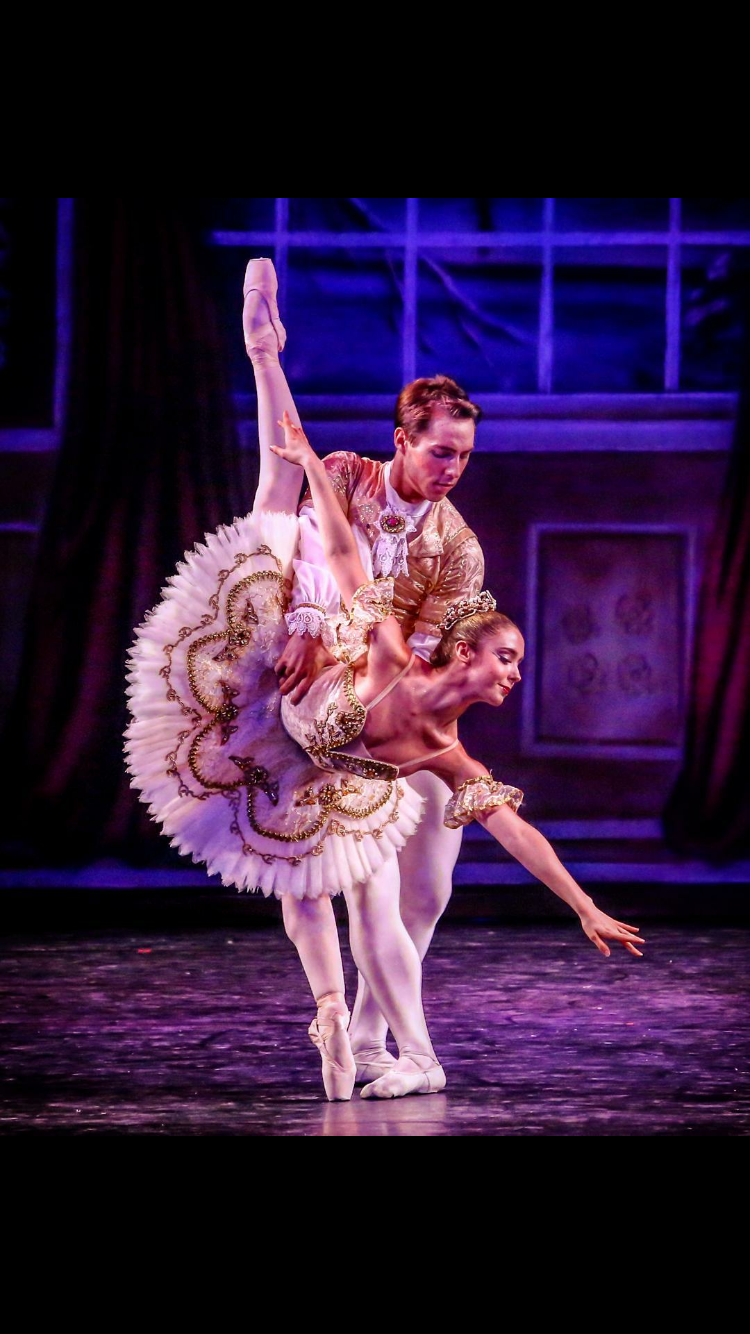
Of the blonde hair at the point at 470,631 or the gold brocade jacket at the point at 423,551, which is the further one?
the gold brocade jacket at the point at 423,551

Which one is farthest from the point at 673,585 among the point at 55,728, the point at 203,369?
the point at 55,728

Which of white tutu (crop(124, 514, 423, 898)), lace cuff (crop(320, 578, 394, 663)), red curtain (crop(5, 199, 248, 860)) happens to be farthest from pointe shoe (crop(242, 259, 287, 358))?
red curtain (crop(5, 199, 248, 860))

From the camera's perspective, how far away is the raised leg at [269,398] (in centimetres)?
301

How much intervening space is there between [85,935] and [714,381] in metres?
2.45

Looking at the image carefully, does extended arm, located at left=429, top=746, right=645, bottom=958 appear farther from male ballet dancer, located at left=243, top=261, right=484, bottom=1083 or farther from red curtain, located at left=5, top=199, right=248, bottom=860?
red curtain, located at left=5, top=199, right=248, bottom=860

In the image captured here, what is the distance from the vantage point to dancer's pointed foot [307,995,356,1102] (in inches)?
112

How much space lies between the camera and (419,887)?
3150 mm

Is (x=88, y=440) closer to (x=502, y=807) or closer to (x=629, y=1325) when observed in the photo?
(x=502, y=807)

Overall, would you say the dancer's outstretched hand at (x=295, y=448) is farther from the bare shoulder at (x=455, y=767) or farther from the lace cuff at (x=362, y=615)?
the bare shoulder at (x=455, y=767)

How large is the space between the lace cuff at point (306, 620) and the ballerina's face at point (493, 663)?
0.28m

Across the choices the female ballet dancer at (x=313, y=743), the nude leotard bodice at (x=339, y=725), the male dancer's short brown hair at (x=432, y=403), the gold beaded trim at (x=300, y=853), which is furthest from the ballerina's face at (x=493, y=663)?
the male dancer's short brown hair at (x=432, y=403)

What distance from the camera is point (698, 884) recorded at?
4926 mm

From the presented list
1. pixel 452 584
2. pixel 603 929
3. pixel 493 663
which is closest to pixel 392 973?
pixel 603 929

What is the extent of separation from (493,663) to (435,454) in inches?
18.5
